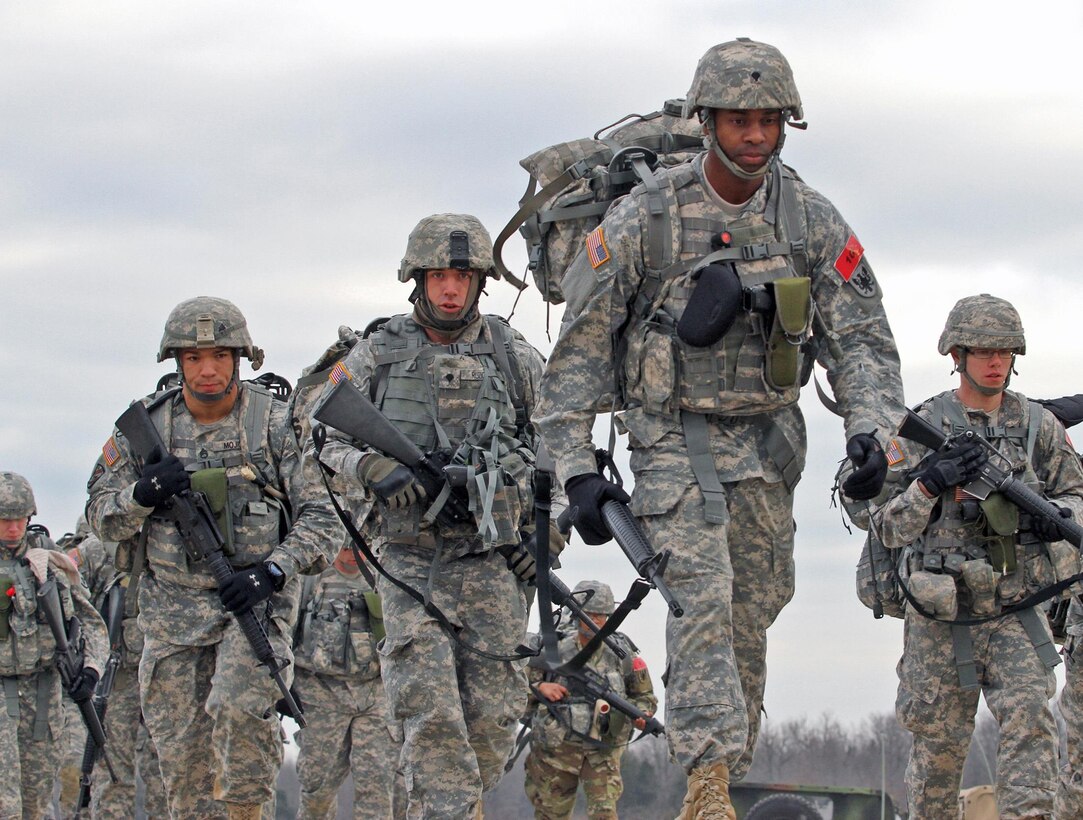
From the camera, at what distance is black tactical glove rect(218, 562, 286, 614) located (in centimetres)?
1056

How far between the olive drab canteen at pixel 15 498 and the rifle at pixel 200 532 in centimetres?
471

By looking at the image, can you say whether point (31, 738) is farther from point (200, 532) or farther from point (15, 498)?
point (200, 532)

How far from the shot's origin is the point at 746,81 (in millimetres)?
8047

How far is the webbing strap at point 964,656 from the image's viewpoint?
428 inches

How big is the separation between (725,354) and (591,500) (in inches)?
30.4

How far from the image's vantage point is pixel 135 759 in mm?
15047

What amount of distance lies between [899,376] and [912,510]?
2.44m

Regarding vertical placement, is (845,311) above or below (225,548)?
above

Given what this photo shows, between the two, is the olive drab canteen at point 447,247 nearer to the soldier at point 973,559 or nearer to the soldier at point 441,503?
the soldier at point 441,503

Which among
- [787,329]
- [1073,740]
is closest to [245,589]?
[787,329]

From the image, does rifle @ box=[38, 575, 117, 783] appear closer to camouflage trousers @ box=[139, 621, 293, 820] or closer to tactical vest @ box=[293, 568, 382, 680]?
tactical vest @ box=[293, 568, 382, 680]

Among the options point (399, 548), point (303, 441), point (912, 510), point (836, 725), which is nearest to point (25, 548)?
point (303, 441)

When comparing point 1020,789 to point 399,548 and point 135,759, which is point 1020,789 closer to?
point 399,548

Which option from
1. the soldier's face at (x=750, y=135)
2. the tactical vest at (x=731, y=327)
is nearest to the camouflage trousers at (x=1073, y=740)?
the tactical vest at (x=731, y=327)
